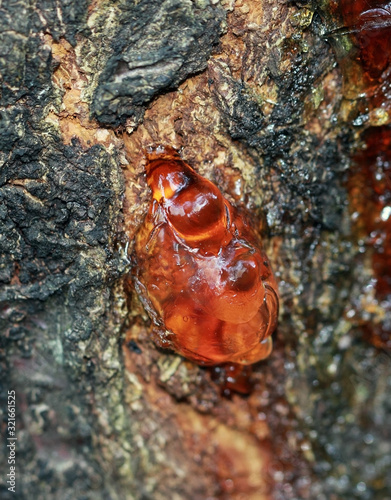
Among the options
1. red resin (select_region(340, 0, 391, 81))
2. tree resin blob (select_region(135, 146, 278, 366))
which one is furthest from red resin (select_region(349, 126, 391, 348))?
tree resin blob (select_region(135, 146, 278, 366))

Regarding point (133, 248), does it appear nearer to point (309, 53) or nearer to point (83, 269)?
point (83, 269)

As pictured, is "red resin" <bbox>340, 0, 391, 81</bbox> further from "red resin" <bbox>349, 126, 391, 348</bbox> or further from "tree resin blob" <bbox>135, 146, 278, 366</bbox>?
"tree resin blob" <bbox>135, 146, 278, 366</bbox>

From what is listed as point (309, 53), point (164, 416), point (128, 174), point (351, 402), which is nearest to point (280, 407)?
point (351, 402)

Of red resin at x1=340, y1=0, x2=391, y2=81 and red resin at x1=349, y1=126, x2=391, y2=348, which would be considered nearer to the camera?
red resin at x1=340, y1=0, x2=391, y2=81

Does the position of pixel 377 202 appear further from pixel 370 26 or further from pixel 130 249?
pixel 130 249

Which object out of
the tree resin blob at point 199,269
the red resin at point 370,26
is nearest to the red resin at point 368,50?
the red resin at point 370,26

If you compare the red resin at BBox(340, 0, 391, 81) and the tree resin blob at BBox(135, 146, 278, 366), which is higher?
the red resin at BBox(340, 0, 391, 81)

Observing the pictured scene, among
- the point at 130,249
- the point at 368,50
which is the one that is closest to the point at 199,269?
the point at 130,249
